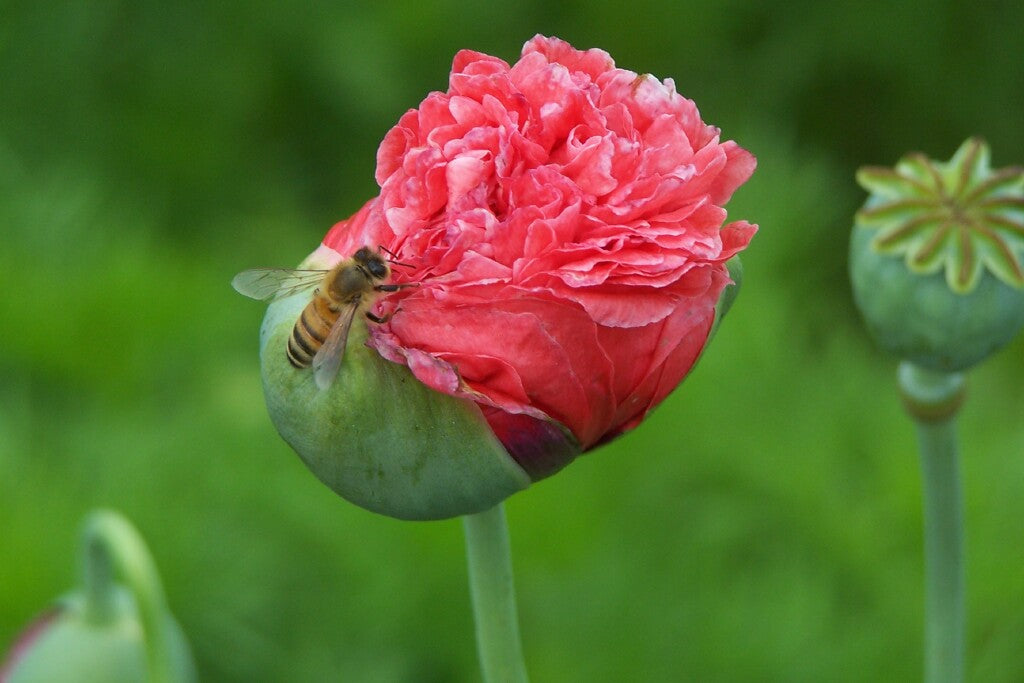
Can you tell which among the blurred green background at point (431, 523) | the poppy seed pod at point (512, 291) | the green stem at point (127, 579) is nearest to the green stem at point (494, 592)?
the poppy seed pod at point (512, 291)

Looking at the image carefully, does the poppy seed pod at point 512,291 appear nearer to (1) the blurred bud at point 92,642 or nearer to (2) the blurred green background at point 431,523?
(1) the blurred bud at point 92,642

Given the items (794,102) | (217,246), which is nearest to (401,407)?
(217,246)

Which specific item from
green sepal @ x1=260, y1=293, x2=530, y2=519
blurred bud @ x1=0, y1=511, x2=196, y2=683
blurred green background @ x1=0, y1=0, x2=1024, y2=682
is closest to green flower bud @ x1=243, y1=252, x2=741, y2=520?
green sepal @ x1=260, y1=293, x2=530, y2=519

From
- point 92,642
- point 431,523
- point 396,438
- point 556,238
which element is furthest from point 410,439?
point 431,523

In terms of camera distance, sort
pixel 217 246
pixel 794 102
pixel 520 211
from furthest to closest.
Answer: pixel 794 102, pixel 217 246, pixel 520 211

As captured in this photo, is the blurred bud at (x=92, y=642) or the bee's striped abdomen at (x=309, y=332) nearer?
the bee's striped abdomen at (x=309, y=332)

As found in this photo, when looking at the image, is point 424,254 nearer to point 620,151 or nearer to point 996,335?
point 620,151

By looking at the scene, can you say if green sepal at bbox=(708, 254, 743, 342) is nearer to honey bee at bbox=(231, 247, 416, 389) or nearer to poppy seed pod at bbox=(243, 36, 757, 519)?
poppy seed pod at bbox=(243, 36, 757, 519)
